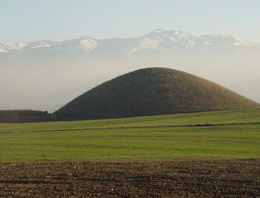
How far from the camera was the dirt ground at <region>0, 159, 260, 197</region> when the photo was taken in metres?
15.9

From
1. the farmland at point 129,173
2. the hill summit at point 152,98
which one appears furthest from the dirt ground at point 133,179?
the hill summit at point 152,98

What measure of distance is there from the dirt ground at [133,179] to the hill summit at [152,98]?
86617mm

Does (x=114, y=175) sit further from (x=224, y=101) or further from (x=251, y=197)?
(x=224, y=101)

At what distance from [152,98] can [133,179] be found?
333ft

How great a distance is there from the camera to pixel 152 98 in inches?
4688

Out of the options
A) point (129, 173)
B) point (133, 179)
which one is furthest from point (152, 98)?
point (133, 179)

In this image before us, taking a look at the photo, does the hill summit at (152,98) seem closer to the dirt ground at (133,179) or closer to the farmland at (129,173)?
the farmland at (129,173)

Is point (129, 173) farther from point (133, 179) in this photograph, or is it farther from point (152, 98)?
point (152, 98)

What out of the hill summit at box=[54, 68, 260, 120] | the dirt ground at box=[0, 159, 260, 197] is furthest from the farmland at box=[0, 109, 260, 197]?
the hill summit at box=[54, 68, 260, 120]

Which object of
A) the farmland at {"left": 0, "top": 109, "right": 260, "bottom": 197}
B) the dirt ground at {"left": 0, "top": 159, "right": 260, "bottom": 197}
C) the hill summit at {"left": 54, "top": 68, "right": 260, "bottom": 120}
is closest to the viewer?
the dirt ground at {"left": 0, "top": 159, "right": 260, "bottom": 197}

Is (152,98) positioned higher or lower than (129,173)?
higher

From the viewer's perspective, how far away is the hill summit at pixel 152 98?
112 m

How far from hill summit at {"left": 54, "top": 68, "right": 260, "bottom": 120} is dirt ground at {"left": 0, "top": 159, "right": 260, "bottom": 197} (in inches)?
3410

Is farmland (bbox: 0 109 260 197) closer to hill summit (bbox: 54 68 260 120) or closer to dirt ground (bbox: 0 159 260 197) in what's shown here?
dirt ground (bbox: 0 159 260 197)
